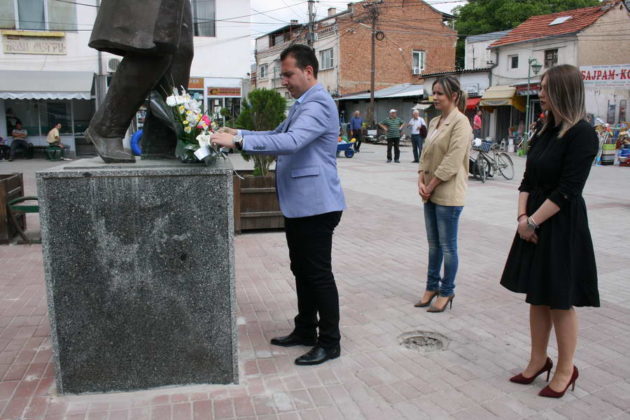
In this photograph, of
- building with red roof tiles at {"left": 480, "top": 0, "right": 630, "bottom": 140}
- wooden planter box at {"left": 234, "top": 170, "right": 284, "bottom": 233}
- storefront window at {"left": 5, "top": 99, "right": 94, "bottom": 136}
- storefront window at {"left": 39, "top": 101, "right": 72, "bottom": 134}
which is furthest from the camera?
building with red roof tiles at {"left": 480, "top": 0, "right": 630, "bottom": 140}

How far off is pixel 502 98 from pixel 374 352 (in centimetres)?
2543

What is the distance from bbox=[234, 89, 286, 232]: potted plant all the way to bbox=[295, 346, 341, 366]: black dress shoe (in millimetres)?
3842

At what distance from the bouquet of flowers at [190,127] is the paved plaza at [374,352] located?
1.31 meters

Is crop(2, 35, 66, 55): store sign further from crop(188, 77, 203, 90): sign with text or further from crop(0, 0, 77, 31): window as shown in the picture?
crop(188, 77, 203, 90): sign with text

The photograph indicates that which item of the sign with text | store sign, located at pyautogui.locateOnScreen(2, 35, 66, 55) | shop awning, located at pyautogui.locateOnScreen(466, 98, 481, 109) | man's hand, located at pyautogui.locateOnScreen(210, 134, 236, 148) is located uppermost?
store sign, located at pyautogui.locateOnScreen(2, 35, 66, 55)

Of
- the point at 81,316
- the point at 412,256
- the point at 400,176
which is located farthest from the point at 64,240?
the point at 400,176

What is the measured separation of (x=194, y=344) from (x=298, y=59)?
1.74 m

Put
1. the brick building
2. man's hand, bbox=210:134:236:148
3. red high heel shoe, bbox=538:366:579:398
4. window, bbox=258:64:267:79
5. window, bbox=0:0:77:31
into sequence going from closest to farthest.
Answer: man's hand, bbox=210:134:236:148 < red high heel shoe, bbox=538:366:579:398 < window, bbox=0:0:77:31 < the brick building < window, bbox=258:64:267:79

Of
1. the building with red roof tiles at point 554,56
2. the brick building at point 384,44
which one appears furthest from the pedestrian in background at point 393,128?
the brick building at point 384,44

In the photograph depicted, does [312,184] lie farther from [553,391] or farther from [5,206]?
[5,206]

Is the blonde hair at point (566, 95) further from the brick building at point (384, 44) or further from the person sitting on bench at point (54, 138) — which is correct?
the brick building at point (384, 44)

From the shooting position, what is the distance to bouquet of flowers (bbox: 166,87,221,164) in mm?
2965

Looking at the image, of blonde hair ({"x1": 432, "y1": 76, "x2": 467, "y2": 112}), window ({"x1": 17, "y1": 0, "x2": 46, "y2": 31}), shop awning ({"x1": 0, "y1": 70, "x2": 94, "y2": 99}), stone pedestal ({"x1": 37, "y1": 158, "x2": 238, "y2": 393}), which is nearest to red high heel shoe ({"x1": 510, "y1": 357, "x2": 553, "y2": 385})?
stone pedestal ({"x1": 37, "y1": 158, "x2": 238, "y2": 393})

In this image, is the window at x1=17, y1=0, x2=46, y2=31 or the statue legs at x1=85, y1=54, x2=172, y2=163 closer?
the statue legs at x1=85, y1=54, x2=172, y2=163
